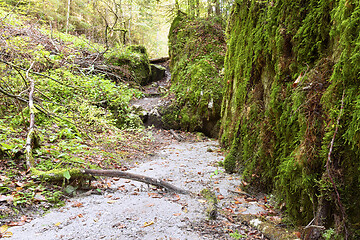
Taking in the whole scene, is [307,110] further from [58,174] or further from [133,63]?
[133,63]

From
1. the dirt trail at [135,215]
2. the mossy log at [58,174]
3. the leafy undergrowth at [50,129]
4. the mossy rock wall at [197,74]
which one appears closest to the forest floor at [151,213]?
the dirt trail at [135,215]

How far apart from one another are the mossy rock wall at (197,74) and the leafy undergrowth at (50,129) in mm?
2727

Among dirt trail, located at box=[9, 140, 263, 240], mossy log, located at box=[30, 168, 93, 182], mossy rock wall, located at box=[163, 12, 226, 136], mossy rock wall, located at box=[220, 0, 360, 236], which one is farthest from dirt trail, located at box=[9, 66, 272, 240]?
mossy rock wall, located at box=[163, 12, 226, 136]

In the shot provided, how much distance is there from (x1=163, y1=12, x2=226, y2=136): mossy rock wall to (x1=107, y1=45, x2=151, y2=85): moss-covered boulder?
209 centimetres

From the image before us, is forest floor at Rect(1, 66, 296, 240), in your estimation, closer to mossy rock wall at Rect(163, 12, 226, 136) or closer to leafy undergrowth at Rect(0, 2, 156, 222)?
leafy undergrowth at Rect(0, 2, 156, 222)

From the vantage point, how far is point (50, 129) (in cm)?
522

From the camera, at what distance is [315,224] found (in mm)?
1998

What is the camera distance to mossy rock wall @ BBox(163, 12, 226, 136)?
9.69 meters

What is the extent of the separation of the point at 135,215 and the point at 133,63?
11547 mm

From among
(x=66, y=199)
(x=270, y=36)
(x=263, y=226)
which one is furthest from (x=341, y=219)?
(x=66, y=199)

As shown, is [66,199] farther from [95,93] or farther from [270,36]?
[95,93]

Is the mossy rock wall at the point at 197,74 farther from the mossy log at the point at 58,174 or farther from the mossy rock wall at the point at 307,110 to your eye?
the mossy log at the point at 58,174

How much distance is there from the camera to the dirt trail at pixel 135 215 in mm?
2137

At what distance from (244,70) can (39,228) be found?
4811mm
